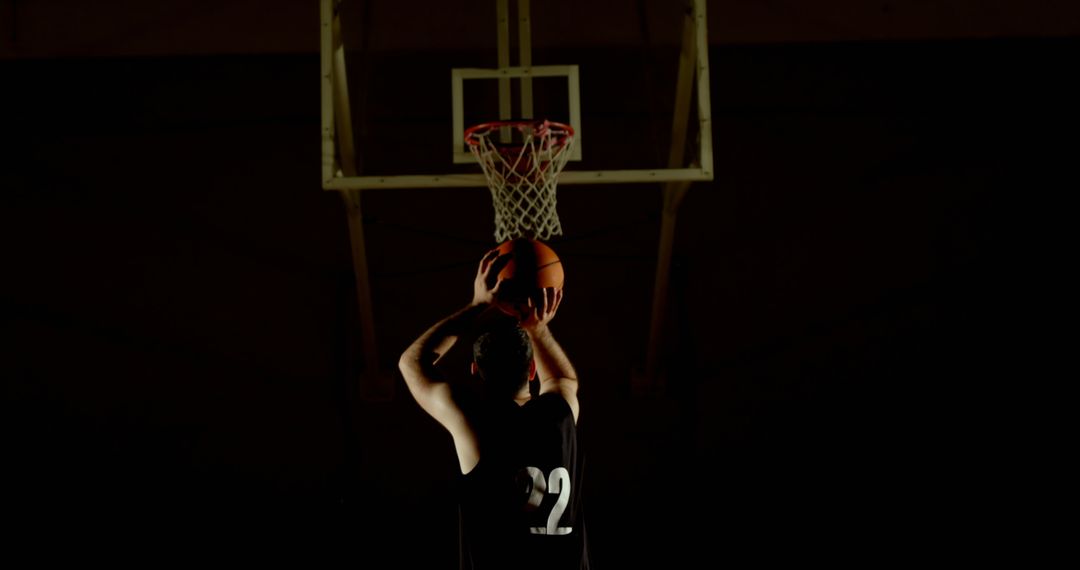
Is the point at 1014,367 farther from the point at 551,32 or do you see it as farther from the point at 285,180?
the point at 285,180

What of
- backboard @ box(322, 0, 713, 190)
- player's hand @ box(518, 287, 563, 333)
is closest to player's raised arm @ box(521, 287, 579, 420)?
player's hand @ box(518, 287, 563, 333)

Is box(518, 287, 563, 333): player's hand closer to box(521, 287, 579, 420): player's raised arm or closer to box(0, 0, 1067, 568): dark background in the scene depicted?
box(521, 287, 579, 420): player's raised arm

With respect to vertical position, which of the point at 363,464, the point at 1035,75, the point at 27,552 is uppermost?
the point at 1035,75

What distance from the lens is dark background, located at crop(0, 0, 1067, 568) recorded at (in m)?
5.54

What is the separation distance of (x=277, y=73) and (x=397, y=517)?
98.5 inches

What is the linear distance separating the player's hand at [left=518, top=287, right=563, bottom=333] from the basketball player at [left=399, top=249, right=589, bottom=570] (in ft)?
0.62

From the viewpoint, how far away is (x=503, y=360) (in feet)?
8.90

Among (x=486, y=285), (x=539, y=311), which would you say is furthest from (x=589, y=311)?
(x=486, y=285)

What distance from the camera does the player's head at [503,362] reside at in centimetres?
271

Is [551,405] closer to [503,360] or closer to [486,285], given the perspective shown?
[503,360]

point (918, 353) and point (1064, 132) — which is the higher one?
point (1064, 132)

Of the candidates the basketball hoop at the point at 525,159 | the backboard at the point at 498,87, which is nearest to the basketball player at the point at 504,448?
the basketball hoop at the point at 525,159

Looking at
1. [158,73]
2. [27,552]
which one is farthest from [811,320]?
[27,552]

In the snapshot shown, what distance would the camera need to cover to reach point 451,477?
5.56m
